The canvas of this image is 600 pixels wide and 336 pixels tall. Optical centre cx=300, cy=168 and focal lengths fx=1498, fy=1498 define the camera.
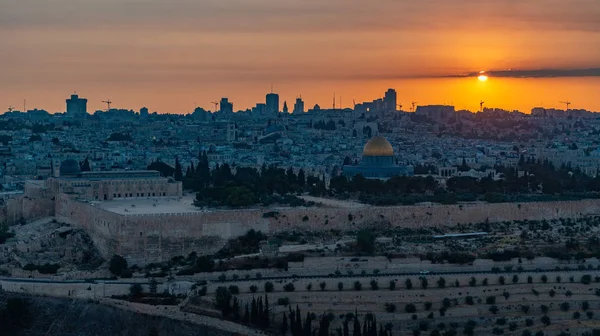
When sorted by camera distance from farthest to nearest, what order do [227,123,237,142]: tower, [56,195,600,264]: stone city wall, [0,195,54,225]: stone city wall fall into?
[227,123,237,142]: tower → [0,195,54,225]: stone city wall → [56,195,600,264]: stone city wall

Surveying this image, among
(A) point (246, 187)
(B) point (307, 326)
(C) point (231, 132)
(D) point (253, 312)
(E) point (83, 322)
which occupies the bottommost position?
Result: (E) point (83, 322)

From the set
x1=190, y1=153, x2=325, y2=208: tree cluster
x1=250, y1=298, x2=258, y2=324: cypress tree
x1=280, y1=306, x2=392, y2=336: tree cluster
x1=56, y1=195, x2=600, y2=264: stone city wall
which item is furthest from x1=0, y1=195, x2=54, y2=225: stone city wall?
x1=280, y1=306, x2=392, y2=336: tree cluster

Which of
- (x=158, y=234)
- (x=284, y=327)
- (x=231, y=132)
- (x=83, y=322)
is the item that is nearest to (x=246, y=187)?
(x=158, y=234)

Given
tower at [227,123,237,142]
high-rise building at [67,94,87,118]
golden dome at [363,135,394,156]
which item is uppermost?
high-rise building at [67,94,87,118]

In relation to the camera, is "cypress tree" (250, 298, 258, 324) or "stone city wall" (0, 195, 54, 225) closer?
"cypress tree" (250, 298, 258, 324)

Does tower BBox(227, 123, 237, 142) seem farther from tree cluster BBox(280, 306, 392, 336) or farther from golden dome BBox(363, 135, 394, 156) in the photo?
tree cluster BBox(280, 306, 392, 336)

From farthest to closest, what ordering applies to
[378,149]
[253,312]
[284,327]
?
[378,149]
[253,312]
[284,327]

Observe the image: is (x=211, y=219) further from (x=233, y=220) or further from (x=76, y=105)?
(x=76, y=105)
